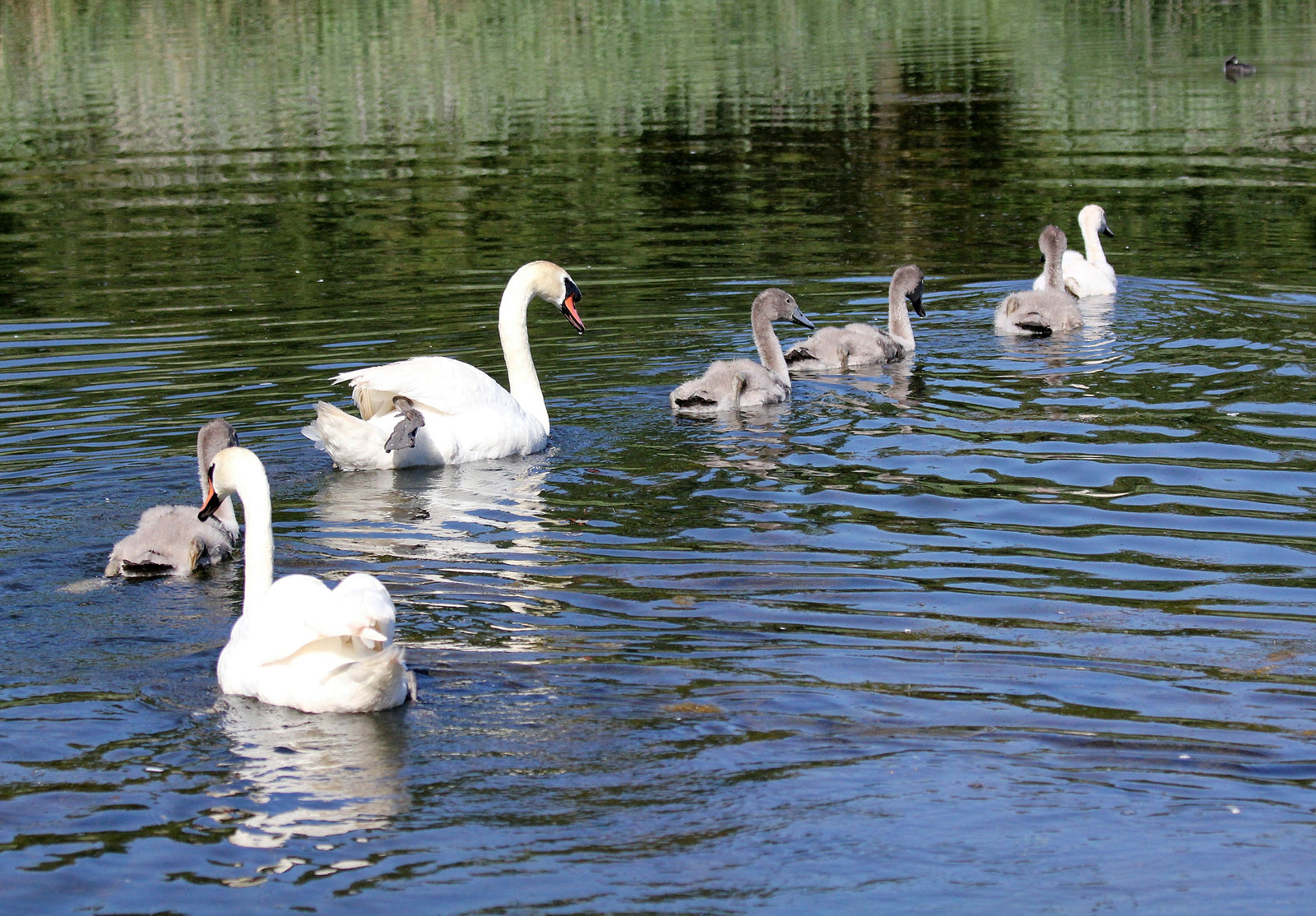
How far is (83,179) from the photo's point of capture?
84.4 ft

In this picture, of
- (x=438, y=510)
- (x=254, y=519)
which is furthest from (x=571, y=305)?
(x=254, y=519)

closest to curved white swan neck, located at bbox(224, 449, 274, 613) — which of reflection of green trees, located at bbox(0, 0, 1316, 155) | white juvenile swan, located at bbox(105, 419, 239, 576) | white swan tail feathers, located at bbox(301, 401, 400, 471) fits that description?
white juvenile swan, located at bbox(105, 419, 239, 576)

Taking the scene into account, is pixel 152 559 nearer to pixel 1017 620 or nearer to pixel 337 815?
pixel 337 815

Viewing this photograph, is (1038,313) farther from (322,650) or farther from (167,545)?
(322,650)

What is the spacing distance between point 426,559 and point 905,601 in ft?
8.58

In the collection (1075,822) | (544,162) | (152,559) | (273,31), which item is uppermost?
(273,31)

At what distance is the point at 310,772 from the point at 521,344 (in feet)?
19.9

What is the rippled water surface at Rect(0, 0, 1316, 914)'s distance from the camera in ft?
17.7

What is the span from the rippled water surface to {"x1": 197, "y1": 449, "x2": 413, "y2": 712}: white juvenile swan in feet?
0.49

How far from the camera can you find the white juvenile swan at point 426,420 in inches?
411

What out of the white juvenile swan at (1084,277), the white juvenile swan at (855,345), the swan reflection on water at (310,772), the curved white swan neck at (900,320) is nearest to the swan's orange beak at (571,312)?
the white juvenile swan at (855,345)

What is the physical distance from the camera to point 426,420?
35.2ft

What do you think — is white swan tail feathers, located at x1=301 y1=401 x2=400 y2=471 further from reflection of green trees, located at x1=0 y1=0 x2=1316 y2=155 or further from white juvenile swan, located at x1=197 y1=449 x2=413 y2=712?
reflection of green trees, located at x1=0 y1=0 x2=1316 y2=155

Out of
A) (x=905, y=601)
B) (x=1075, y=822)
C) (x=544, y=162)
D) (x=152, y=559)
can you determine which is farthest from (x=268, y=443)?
(x=544, y=162)
